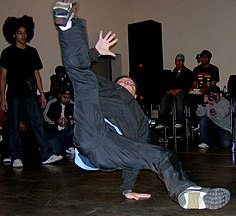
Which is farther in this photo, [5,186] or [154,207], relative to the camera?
[5,186]

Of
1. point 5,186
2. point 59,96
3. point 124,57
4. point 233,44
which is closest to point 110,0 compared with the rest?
point 124,57

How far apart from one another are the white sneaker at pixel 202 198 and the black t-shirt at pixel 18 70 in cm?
256

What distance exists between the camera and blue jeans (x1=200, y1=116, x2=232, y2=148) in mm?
5984

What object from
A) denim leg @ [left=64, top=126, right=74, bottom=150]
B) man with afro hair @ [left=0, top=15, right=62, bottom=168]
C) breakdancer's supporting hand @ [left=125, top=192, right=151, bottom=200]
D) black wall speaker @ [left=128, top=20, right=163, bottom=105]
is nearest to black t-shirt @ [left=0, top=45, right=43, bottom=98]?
man with afro hair @ [left=0, top=15, right=62, bottom=168]

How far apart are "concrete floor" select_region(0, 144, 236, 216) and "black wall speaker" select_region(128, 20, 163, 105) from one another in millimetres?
2663

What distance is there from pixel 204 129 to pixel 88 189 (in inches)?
119

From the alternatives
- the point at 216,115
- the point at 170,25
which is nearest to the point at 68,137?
the point at 216,115

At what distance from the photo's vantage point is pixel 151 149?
2.24m

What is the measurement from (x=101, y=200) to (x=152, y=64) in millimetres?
5121

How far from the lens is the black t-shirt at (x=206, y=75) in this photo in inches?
251

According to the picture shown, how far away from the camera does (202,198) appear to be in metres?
2.07

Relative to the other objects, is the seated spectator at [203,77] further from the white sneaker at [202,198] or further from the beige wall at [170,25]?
the white sneaker at [202,198]

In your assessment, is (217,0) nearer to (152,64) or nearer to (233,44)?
(233,44)

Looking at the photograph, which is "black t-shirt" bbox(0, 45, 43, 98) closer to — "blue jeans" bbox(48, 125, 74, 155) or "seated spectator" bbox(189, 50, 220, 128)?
"blue jeans" bbox(48, 125, 74, 155)
